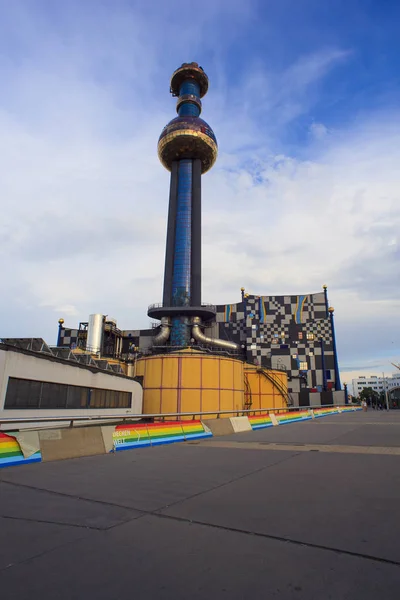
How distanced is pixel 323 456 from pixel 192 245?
4828 centimetres

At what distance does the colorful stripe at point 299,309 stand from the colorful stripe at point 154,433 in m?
50.9

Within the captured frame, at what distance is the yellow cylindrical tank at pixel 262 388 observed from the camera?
146 feet

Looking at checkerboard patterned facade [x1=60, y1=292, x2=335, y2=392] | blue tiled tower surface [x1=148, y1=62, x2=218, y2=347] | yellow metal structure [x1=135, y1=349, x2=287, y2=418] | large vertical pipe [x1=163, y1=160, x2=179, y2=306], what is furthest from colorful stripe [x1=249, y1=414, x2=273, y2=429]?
checkerboard patterned facade [x1=60, y1=292, x2=335, y2=392]

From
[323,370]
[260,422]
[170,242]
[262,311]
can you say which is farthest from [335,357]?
[260,422]

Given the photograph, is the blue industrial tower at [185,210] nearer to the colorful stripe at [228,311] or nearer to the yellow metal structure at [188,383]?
the colorful stripe at [228,311]

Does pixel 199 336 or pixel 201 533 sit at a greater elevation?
pixel 199 336

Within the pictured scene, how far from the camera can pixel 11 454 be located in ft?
22.8

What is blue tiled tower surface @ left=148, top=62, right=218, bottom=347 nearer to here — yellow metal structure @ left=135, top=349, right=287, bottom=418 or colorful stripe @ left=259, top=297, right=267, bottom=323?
colorful stripe @ left=259, top=297, right=267, bottom=323

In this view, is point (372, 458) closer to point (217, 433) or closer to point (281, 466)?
point (281, 466)

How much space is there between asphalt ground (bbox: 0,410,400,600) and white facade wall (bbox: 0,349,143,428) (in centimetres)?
1023

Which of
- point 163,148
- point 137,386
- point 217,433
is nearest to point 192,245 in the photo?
point 163,148

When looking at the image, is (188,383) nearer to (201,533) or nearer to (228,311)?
(201,533)

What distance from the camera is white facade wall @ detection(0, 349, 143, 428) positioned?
15.2m

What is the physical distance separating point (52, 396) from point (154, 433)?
35.5 ft
